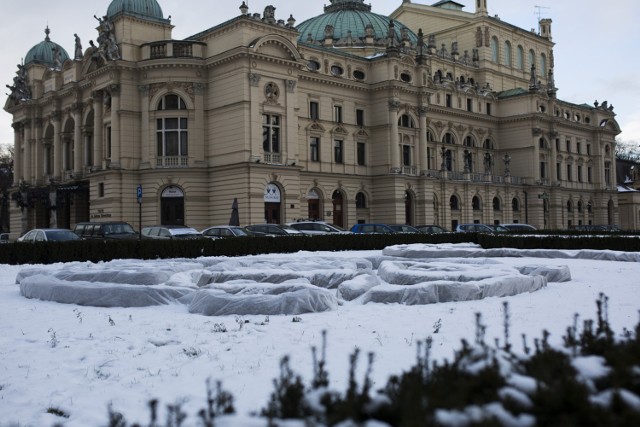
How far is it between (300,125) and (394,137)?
929 centimetres

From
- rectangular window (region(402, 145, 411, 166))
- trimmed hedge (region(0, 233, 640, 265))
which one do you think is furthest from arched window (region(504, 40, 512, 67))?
trimmed hedge (region(0, 233, 640, 265))

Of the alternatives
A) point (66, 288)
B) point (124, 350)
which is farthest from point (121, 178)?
point (124, 350)

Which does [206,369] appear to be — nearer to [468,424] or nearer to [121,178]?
[468,424]

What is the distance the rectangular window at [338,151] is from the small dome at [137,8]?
18574 millimetres

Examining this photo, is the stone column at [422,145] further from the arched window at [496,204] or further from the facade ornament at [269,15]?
the facade ornament at [269,15]

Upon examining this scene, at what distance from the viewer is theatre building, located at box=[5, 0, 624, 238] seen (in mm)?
47469

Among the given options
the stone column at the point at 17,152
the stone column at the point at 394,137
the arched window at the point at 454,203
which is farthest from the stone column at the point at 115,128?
the arched window at the point at 454,203

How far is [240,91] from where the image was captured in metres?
45.9

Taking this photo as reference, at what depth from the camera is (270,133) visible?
4781 centimetres

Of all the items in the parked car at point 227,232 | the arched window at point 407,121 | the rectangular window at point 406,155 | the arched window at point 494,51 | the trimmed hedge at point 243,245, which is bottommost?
the trimmed hedge at point 243,245

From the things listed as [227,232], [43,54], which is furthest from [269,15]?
[43,54]

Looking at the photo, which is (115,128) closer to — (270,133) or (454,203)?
(270,133)

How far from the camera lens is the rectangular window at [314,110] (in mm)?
54188

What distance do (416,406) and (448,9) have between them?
83264 mm
